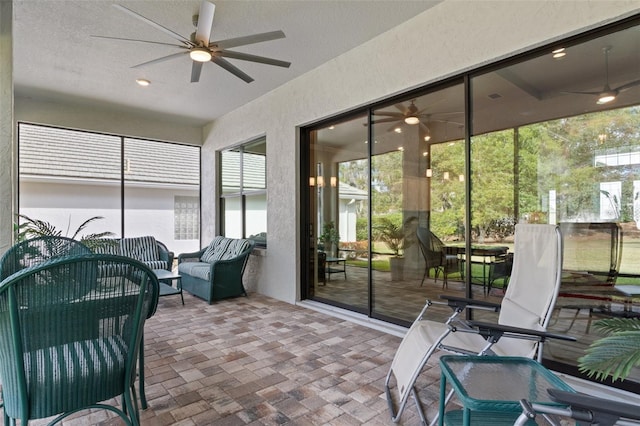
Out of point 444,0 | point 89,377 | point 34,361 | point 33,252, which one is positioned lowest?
point 89,377

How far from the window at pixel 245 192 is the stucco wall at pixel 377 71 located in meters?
0.26

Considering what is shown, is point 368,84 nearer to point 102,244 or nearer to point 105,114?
point 102,244

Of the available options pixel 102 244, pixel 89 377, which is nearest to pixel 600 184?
pixel 89 377

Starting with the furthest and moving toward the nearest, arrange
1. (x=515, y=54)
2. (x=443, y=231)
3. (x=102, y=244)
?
(x=102, y=244) → (x=443, y=231) → (x=515, y=54)

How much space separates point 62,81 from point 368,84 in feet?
14.7

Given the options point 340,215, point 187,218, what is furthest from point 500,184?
point 187,218

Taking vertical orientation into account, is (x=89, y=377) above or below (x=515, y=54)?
below

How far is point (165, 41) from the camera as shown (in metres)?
3.76

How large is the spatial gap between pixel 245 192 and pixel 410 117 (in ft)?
11.7

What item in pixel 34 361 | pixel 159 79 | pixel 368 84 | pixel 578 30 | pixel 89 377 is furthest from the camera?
pixel 159 79

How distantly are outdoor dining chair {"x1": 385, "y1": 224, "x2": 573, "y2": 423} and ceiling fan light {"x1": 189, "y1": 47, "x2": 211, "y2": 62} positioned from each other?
3091mm

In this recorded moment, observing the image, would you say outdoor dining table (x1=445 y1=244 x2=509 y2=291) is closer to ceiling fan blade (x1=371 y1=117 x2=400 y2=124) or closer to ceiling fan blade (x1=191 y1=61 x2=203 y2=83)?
ceiling fan blade (x1=371 y1=117 x2=400 y2=124)

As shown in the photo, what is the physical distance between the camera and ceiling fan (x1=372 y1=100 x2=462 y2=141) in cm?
356

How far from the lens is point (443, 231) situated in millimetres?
3484
